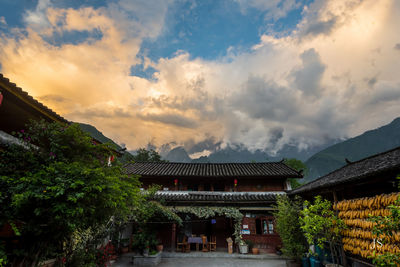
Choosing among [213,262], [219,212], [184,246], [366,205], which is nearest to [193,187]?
[219,212]

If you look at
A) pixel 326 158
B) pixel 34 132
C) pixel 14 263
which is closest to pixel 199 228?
pixel 14 263

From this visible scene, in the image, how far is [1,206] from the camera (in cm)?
452

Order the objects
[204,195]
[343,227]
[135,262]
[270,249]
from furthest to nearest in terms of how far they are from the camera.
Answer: [204,195]
[270,249]
[135,262]
[343,227]

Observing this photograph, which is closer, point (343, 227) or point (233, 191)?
point (343, 227)

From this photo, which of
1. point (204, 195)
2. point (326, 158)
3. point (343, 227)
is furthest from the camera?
point (326, 158)

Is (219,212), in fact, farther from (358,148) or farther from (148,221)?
(358,148)

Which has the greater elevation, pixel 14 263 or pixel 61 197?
pixel 61 197

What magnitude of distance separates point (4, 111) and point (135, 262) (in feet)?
32.9

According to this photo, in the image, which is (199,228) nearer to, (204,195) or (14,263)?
(204,195)

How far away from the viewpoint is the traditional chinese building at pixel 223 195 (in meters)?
14.6

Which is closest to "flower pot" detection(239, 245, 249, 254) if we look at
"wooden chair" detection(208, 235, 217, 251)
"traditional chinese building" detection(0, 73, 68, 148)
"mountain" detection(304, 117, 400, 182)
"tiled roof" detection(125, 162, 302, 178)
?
"wooden chair" detection(208, 235, 217, 251)

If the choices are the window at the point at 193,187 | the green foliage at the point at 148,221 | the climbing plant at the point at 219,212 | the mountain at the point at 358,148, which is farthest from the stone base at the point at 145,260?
the mountain at the point at 358,148

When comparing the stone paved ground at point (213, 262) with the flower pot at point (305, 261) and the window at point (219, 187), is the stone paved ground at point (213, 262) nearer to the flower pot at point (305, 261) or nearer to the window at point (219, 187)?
the flower pot at point (305, 261)

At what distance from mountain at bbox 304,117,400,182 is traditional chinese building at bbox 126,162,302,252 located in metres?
117
